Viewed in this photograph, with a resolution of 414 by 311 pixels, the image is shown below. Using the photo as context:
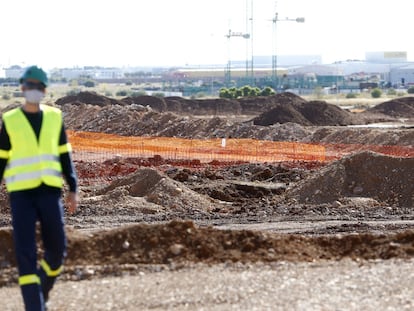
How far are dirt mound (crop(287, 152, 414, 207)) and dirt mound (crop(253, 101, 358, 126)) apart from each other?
30.0 meters

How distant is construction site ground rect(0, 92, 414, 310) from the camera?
8422 millimetres

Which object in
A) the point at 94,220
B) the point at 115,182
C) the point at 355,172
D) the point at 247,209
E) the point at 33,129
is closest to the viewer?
the point at 33,129

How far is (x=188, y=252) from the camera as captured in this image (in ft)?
31.4

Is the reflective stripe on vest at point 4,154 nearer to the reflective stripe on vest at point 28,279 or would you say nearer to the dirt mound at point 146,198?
the reflective stripe on vest at point 28,279

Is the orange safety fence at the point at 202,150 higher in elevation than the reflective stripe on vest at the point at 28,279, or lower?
lower

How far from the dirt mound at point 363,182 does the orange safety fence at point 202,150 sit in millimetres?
11339

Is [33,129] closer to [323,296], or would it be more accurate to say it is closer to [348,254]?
[323,296]

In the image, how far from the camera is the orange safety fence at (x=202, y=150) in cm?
3616

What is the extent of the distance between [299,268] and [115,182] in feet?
50.8

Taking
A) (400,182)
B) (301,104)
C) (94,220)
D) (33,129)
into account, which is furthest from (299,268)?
(301,104)

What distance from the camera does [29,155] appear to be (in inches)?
289

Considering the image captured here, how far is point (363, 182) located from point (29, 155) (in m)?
15.9

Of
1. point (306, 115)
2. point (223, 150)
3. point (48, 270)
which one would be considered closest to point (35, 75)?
point (48, 270)

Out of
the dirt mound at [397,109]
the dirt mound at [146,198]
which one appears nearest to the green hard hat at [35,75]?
the dirt mound at [146,198]
